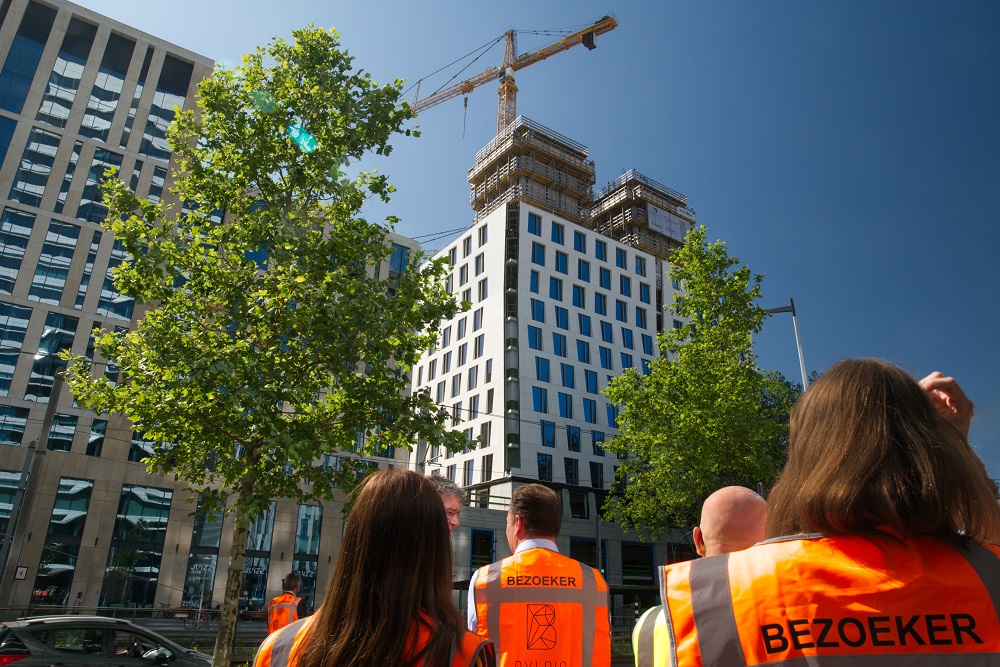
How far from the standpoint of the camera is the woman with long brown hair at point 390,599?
1.80 m

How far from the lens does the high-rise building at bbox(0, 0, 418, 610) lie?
3083 cm

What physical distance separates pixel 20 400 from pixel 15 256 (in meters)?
8.16

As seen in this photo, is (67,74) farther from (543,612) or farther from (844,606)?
(844,606)

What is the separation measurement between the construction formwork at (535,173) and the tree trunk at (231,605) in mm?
50026

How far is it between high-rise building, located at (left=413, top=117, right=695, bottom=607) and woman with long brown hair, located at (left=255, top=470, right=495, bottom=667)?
38527 mm

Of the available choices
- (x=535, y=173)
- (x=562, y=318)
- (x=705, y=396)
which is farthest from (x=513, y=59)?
(x=705, y=396)

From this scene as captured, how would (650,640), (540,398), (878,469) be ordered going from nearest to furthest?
(878,469), (650,640), (540,398)

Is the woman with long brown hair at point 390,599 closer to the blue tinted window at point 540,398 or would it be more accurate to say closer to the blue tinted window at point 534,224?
the blue tinted window at point 540,398

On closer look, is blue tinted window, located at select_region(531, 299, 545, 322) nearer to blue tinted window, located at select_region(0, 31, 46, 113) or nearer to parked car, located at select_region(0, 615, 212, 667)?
blue tinted window, located at select_region(0, 31, 46, 113)

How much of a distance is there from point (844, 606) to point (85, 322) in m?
42.0

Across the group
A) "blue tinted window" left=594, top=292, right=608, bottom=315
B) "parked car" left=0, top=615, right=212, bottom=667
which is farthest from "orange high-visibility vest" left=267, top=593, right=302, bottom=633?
"blue tinted window" left=594, top=292, right=608, bottom=315

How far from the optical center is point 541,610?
3754mm

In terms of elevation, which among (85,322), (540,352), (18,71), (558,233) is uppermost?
(18,71)

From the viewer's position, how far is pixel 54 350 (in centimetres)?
3531
